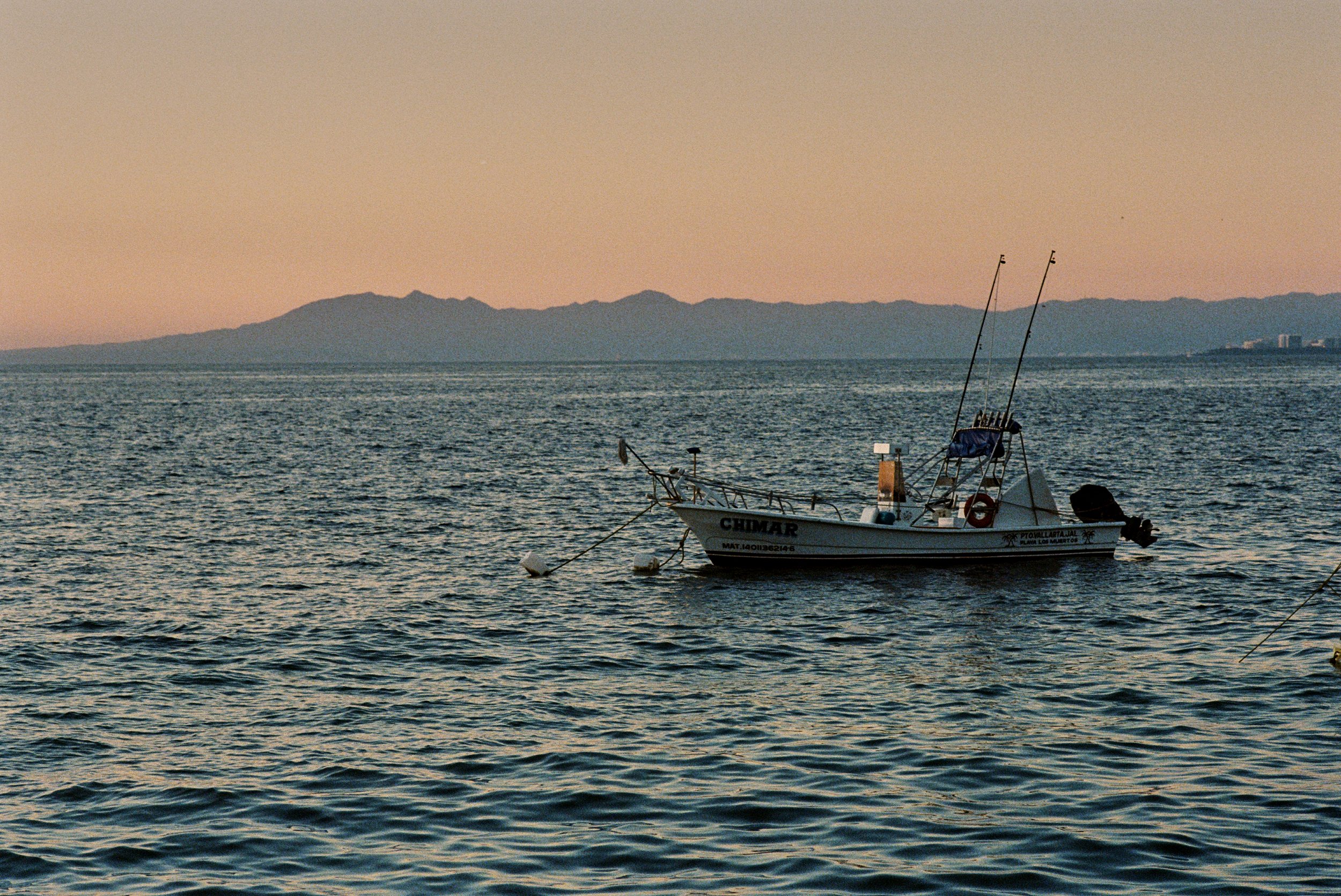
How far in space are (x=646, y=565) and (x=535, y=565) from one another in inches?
102

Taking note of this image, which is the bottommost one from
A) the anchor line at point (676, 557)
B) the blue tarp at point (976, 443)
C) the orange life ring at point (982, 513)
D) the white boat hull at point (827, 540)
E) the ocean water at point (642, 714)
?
the ocean water at point (642, 714)

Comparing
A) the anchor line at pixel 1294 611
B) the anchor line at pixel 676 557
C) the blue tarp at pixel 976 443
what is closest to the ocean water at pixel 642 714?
the anchor line at pixel 1294 611

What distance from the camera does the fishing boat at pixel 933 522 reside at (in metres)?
31.2

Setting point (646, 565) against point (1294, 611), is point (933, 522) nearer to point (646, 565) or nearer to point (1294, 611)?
point (646, 565)

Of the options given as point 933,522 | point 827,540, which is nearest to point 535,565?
point 827,540

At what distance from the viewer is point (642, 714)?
1869cm

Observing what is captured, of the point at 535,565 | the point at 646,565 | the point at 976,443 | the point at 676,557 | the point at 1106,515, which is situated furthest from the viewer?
the point at 676,557

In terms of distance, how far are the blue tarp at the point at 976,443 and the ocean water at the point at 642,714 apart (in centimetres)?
288

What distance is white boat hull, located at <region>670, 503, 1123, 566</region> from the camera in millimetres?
31125

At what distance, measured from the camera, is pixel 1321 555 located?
32625 mm

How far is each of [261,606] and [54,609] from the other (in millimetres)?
4139

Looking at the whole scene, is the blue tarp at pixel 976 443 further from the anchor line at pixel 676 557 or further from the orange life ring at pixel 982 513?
the anchor line at pixel 676 557

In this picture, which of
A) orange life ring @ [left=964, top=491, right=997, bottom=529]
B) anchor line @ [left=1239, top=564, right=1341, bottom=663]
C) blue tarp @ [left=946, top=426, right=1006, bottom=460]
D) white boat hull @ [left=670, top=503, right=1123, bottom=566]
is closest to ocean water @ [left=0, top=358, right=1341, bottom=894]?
anchor line @ [left=1239, top=564, right=1341, bottom=663]

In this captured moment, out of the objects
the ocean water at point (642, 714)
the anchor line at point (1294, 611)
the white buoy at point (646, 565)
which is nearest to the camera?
the ocean water at point (642, 714)
